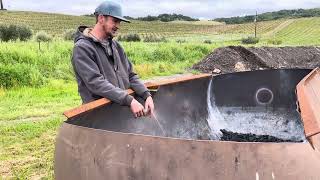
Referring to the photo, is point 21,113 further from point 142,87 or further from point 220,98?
point 142,87

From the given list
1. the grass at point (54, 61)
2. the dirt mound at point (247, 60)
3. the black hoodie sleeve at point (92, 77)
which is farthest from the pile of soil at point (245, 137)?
the dirt mound at point (247, 60)

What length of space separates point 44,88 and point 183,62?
11.2m

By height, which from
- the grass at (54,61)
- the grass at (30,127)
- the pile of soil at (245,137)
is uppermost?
the pile of soil at (245,137)

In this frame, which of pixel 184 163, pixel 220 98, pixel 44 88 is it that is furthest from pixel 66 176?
pixel 44 88

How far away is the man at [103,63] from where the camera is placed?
139 inches

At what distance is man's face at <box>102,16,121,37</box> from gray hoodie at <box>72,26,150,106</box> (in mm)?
96

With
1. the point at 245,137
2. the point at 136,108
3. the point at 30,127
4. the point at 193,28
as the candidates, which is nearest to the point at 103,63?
the point at 136,108

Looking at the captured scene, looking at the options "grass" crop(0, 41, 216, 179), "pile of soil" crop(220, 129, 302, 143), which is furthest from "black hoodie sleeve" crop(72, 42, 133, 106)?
"grass" crop(0, 41, 216, 179)

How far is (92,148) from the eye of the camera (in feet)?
8.82

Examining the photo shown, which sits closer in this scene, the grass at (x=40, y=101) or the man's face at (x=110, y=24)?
the man's face at (x=110, y=24)

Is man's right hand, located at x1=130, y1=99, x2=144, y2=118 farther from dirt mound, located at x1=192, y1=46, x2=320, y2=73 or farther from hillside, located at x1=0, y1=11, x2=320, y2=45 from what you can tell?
hillside, located at x1=0, y1=11, x2=320, y2=45

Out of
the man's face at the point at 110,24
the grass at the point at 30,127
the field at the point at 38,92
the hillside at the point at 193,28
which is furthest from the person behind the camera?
the hillside at the point at 193,28

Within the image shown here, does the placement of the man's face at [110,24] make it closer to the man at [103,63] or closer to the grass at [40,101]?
the man at [103,63]

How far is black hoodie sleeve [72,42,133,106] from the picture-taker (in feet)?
11.4
